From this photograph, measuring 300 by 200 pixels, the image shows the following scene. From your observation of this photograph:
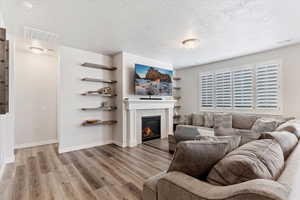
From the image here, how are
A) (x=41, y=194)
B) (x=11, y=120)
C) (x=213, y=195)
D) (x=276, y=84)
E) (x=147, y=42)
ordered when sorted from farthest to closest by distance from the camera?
1. (x=276, y=84)
2. (x=147, y=42)
3. (x=11, y=120)
4. (x=41, y=194)
5. (x=213, y=195)

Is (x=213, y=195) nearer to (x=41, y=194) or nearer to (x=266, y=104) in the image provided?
(x=41, y=194)

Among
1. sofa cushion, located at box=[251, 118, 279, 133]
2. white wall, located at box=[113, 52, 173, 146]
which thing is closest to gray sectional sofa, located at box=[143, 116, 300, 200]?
sofa cushion, located at box=[251, 118, 279, 133]

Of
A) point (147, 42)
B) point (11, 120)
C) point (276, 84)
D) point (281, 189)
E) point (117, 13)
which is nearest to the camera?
point (281, 189)

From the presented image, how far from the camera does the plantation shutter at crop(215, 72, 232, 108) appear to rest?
192 inches

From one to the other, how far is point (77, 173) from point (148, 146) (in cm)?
195

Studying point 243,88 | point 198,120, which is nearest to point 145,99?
point 198,120

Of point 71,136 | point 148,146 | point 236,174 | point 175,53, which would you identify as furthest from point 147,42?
point 236,174

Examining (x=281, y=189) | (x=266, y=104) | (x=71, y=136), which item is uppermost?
(x=266, y=104)

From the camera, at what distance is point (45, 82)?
4383 millimetres

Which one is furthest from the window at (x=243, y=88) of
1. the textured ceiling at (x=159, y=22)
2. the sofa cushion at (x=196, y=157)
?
the sofa cushion at (x=196, y=157)

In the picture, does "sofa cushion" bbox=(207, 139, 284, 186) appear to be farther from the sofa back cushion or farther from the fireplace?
the fireplace

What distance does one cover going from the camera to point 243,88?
4543 millimetres

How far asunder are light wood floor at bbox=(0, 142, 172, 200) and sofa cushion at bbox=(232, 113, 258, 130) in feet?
7.94

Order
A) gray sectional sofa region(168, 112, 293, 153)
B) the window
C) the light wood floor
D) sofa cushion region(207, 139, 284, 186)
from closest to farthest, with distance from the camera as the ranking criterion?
sofa cushion region(207, 139, 284, 186) < the light wood floor < gray sectional sofa region(168, 112, 293, 153) < the window
